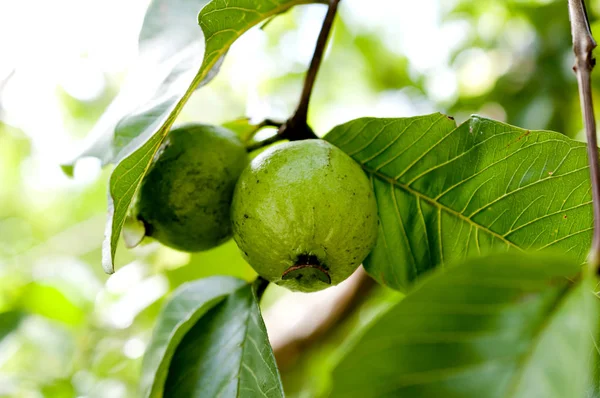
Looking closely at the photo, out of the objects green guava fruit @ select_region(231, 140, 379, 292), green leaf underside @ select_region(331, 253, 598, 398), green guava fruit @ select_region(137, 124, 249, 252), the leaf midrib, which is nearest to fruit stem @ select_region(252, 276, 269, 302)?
green guava fruit @ select_region(137, 124, 249, 252)

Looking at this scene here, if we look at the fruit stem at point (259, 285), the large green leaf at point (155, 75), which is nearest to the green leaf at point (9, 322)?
the large green leaf at point (155, 75)

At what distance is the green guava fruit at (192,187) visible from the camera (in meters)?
1.33

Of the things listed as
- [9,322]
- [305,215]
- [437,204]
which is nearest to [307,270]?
[305,215]

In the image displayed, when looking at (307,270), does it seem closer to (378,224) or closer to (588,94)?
(378,224)

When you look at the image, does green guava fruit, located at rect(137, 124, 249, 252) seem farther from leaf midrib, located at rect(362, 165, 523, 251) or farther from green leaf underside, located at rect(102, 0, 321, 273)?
leaf midrib, located at rect(362, 165, 523, 251)

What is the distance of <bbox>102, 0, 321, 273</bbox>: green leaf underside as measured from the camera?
1065 mm

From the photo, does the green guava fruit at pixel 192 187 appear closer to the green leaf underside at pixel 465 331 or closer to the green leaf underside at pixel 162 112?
the green leaf underside at pixel 162 112

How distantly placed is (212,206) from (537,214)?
2.22 feet

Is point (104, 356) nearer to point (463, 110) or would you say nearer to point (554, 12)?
point (463, 110)

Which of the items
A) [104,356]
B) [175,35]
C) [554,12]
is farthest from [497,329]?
[554,12]

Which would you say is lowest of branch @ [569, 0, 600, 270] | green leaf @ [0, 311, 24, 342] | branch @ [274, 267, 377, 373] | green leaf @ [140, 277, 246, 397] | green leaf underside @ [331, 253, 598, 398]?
branch @ [274, 267, 377, 373]

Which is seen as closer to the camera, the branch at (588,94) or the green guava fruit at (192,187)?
the branch at (588,94)

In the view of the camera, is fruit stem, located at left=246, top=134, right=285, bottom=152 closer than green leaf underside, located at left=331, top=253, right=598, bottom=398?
No

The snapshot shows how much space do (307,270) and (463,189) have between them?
0.36 meters
